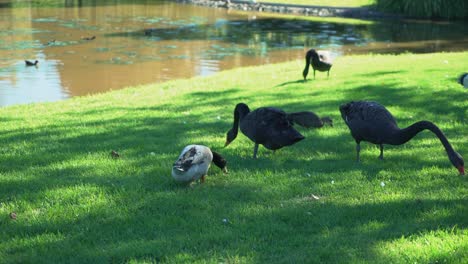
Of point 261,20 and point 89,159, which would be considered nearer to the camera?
point 89,159

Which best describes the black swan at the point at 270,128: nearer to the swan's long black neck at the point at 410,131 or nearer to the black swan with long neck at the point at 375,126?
the black swan with long neck at the point at 375,126

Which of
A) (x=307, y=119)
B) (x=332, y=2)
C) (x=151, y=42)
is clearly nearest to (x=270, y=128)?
(x=307, y=119)

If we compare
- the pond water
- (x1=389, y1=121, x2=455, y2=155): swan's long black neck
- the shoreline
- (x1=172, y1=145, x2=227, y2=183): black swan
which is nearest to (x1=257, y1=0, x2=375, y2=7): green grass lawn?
the shoreline

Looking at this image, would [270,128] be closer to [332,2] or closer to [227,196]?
[227,196]

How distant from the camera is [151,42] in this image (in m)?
31.0

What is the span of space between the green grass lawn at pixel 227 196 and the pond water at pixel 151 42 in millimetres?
8409

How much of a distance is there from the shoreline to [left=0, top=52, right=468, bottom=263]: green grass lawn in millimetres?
35422

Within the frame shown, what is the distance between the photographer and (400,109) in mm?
11242

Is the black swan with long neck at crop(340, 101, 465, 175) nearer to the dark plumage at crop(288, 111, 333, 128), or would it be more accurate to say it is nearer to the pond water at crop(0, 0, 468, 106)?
the dark plumage at crop(288, 111, 333, 128)

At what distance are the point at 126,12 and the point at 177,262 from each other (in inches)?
1734

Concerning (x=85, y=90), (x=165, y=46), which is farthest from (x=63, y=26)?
(x=85, y=90)

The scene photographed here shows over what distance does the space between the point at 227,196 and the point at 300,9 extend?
145ft

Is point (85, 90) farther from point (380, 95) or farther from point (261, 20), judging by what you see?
point (261, 20)

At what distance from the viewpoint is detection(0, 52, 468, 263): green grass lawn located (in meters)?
5.50
